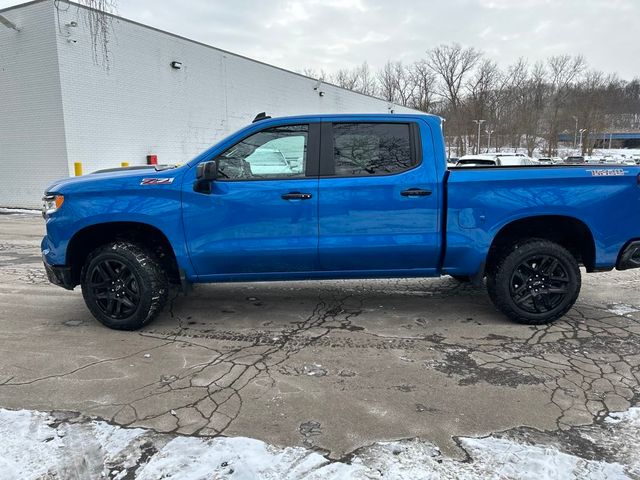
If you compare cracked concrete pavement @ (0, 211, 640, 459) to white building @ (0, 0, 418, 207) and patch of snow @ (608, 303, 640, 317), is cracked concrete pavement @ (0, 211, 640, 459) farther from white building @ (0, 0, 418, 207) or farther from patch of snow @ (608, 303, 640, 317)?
white building @ (0, 0, 418, 207)

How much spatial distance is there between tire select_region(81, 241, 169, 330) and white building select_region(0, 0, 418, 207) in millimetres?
12192

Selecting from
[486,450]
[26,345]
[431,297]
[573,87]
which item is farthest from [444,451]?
[573,87]

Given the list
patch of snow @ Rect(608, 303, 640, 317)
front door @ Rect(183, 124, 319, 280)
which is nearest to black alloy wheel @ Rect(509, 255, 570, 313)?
patch of snow @ Rect(608, 303, 640, 317)

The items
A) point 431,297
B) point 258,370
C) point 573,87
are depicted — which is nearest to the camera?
point 258,370

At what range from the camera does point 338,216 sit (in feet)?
14.0

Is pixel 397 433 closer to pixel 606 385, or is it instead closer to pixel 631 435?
pixel 631 435

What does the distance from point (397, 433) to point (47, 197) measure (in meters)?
3.70

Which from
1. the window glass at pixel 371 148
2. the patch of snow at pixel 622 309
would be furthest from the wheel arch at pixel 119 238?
the patch of snow at pixel 622 309

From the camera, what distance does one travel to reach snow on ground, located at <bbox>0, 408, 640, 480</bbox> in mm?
2475

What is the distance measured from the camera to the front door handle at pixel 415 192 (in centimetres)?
425

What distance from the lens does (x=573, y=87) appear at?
78688mm

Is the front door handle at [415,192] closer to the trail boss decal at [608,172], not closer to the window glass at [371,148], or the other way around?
the window glass at [371,148]

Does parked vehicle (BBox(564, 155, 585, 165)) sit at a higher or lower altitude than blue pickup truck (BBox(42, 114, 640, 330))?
higher

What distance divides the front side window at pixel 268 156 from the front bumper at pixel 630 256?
119 inches
